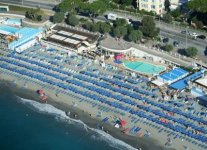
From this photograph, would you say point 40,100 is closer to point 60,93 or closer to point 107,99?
point 60,93

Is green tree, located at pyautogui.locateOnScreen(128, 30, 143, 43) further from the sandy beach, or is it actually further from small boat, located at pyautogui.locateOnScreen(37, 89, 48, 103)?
small boat, located at pyautogui.locateOnScreen(37, 89, 48, 103)

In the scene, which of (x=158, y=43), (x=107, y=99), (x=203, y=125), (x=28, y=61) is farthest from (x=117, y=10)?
(x=203, y=125)

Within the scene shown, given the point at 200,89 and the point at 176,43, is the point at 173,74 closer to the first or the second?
the point at 200,89

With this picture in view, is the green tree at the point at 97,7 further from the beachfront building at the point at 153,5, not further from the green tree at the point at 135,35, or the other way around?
the green tree at the point at 135,35

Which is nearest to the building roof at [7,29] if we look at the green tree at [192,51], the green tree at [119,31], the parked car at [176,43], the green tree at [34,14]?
the green tree at [34,14]

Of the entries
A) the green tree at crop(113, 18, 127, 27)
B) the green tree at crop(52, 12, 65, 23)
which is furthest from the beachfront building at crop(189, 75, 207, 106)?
the green tree at crop(52, 12, 65, 23)
